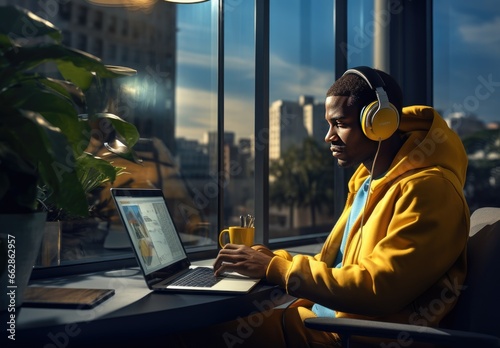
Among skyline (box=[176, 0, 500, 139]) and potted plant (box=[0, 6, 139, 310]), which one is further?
skyline (box=[176, 0, 500, 139])

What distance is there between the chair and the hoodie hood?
151mm

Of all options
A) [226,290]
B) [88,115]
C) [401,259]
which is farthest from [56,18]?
[401,259]

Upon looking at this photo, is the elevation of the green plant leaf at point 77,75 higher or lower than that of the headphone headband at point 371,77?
lower

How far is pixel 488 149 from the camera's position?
251 cm

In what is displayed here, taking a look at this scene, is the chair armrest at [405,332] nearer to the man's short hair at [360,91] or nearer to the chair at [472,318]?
the chair at [472,318]

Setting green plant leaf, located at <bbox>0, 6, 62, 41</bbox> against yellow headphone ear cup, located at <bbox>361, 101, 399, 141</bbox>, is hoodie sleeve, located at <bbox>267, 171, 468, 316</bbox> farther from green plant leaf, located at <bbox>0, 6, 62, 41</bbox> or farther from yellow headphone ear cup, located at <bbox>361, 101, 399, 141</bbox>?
green plant leaf, located at <bbox>0, 6, 62, 41</bbox>

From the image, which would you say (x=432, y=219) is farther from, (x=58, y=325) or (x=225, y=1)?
(x=225, y=1)

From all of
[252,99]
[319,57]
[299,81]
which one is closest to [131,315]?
[252,99]

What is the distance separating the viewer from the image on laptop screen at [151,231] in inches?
50.3

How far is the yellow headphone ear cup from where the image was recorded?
134 centimetres

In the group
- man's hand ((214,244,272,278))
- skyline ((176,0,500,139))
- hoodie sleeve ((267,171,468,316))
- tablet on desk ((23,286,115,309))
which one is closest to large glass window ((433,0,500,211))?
skyline ((176,0,500,139))

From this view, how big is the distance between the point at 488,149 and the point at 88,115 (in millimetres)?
2085

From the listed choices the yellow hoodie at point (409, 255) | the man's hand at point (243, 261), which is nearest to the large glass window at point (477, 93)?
the yellow hoodie at point (409, 255)

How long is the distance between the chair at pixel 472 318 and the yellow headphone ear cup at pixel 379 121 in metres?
0.34
